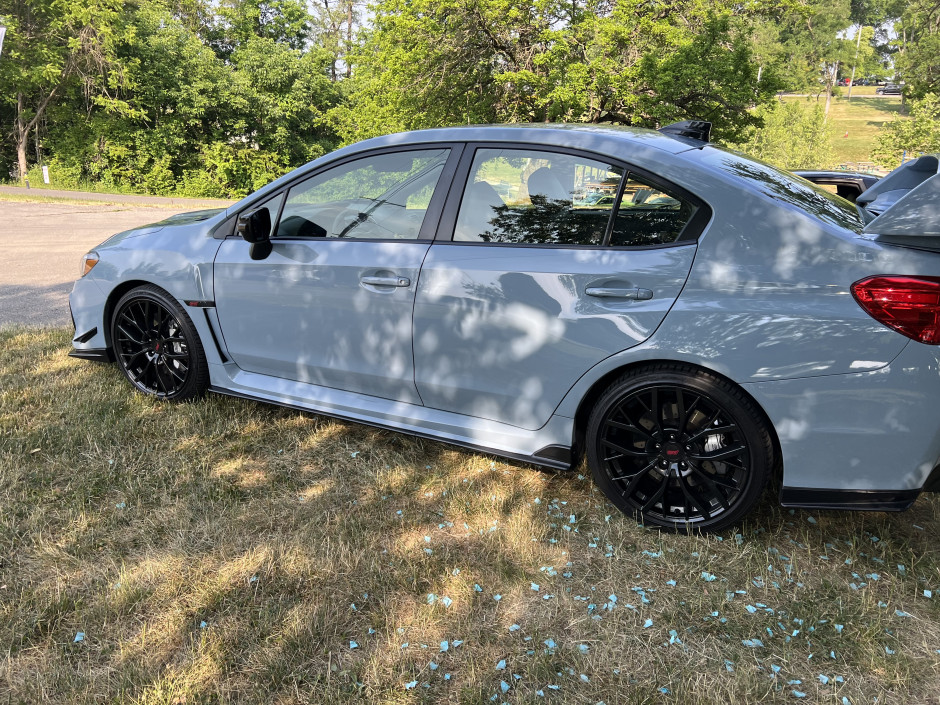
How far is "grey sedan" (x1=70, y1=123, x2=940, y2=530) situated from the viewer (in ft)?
8.11

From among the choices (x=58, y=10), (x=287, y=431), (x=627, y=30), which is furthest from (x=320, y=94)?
(x=287, y=431)

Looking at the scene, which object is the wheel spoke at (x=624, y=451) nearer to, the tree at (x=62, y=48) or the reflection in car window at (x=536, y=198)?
the reflection in car window at (x=536, y=198)

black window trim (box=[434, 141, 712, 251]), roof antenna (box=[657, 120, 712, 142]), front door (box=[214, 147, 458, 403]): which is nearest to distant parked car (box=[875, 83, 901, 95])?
roof antenna (box=[657, 120, 712, 142])

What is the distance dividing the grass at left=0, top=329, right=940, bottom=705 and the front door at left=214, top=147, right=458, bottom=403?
527 mm

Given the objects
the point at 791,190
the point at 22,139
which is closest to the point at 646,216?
the point at 791,190

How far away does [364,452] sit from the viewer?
3.74 m

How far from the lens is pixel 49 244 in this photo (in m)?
11.6

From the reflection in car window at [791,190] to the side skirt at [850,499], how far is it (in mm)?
967

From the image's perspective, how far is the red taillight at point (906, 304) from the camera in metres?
2.35

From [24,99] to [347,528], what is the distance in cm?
3282

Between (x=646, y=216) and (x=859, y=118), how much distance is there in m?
88.8

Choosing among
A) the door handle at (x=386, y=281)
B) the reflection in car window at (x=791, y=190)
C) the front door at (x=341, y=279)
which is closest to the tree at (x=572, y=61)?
the reflection in car window at (x=791, y=190)

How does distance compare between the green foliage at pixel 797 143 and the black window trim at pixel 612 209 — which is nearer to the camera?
the black window trim at pixel 612 209

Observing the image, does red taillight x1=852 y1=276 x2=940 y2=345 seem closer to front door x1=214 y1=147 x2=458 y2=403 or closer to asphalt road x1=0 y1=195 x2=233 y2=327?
front door x1=214 y1=147 x2=458 y2=403
